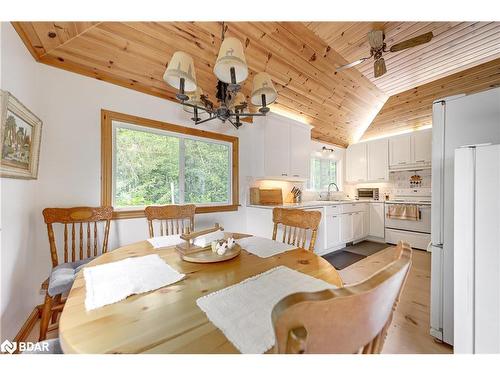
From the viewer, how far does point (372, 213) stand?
4.23 meters

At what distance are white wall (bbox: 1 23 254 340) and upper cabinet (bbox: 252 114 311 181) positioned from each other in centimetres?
161

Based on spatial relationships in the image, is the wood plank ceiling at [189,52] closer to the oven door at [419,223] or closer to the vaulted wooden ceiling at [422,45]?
the vaulted wooden ceiling at [422,45]

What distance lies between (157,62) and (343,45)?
2.29 metres

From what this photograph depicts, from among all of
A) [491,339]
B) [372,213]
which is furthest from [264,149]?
[372,213]

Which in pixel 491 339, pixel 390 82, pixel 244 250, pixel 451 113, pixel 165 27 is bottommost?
pixel 491 339

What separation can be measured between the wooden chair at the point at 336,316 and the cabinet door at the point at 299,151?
313 centimetres

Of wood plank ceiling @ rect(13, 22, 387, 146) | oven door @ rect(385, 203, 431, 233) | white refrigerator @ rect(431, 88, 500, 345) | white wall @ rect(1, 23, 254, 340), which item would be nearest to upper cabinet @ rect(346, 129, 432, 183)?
oven door @ rect(385, 203, 431, 233)

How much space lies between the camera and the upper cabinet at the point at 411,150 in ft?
12.3

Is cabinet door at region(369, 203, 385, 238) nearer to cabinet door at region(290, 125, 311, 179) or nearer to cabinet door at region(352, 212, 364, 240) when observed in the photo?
cabinet door at region(352, 212, 364, 240)

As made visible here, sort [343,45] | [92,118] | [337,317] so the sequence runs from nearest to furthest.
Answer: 1. [337,317]
2. [92,118]
3. [343,45]

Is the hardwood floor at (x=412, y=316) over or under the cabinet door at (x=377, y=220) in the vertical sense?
under

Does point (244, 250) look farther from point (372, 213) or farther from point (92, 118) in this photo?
point (372, 213)

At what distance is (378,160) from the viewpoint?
4371 mm

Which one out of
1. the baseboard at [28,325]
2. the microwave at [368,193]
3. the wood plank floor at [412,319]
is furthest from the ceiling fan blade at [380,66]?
the baseboard at [28,325]
